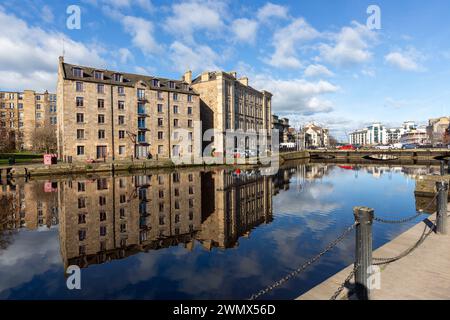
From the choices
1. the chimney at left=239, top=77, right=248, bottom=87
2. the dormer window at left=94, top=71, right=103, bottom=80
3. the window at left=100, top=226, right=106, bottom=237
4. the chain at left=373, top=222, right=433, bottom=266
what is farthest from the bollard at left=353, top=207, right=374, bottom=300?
the chimney at left=239, top=77, right=248, bottom=87

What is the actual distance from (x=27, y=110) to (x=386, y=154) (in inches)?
4391

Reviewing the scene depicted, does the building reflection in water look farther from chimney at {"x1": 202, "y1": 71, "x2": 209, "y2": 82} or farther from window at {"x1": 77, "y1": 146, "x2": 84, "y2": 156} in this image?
chimney at {"x1": 202, "y1": 71, "x2": 209, "y2": 82}

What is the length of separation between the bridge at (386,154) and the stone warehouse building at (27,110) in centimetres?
8659

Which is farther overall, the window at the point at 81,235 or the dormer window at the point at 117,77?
the dormer window at the point at 117,77

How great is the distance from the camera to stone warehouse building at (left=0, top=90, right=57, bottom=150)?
88.4 metres

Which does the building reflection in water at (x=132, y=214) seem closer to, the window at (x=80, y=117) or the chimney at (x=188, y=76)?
the window at (x=80, y=117)

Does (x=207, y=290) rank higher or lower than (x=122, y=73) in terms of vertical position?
lower

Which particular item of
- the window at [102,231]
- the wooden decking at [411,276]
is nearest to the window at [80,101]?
the window at [102,231]

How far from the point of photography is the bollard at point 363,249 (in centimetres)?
581

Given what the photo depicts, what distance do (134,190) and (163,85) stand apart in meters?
36.6

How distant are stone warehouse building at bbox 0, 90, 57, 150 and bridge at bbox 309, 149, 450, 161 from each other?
86595mm
